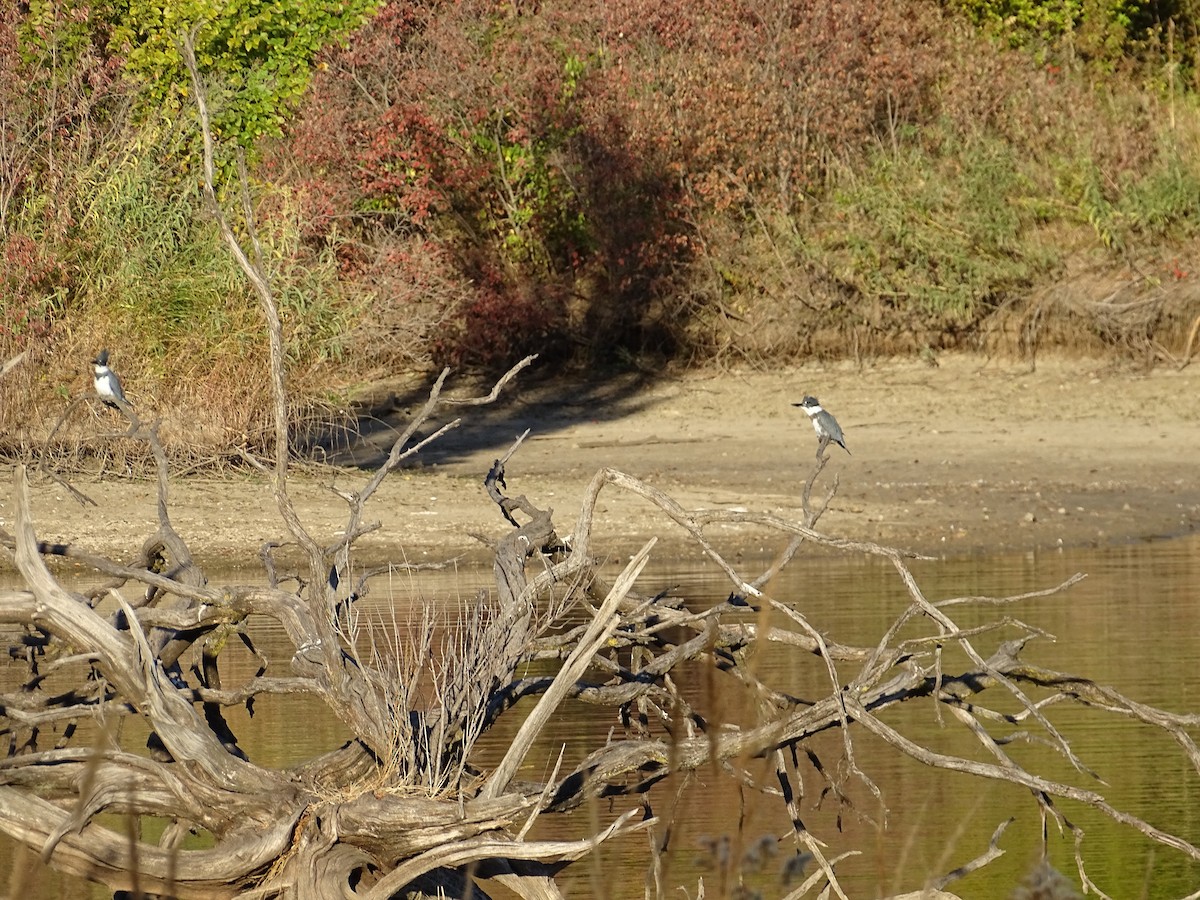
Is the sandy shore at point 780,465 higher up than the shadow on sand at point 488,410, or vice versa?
the sandy shore at point 780,465

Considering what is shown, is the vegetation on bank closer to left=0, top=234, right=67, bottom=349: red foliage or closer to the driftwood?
left=0, top=234, right=67, bottom=349: red foliage

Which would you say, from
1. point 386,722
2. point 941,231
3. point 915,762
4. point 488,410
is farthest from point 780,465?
point 386,722

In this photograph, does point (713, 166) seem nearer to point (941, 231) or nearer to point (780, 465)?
point (941, 231)

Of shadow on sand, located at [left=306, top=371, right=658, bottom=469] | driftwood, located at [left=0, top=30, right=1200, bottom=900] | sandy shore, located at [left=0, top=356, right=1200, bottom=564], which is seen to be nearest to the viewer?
driftwood, located at [left=0, top=30, right=1200, bottom=900]

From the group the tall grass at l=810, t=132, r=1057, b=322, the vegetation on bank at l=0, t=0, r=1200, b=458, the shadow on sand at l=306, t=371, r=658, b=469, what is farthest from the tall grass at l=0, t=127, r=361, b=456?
the tall grass at l=810, t=132, r=1057, b=322

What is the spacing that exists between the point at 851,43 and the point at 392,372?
6395 mm

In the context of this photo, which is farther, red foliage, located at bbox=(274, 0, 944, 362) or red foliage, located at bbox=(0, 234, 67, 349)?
red foliage, located at bbox=(274, 0, 944, 362)

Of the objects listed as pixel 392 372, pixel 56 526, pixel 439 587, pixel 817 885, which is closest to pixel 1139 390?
pixel 392 372

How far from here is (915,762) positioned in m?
9.13

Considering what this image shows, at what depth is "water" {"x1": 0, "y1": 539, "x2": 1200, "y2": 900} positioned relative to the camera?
723cm

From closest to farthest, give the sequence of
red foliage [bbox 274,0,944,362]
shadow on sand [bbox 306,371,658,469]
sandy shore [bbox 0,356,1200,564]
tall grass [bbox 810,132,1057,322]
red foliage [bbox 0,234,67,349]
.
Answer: sandy shore [bbox 0,356,1200,564] → red foliage [bbox 0,234,67,349] → shadow on sand [bbox 306,371,658,469] → tall grass [bbox 810,132,1057,322] → red foliage [bbox 274,0,944,362]

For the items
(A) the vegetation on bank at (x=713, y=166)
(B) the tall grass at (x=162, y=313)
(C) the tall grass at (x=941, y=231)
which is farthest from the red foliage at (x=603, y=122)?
(B) the tall grass at (x=162, y=313)

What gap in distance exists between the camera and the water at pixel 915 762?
Result: 723cm

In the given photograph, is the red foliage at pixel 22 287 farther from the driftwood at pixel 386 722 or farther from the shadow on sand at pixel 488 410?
the driftwood at pixel 386 722
